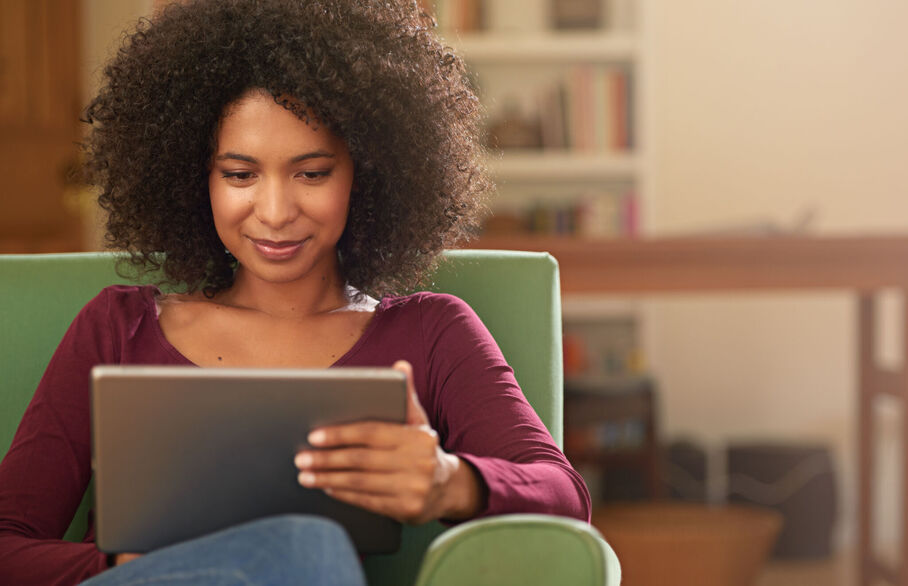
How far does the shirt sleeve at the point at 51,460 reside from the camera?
109cm

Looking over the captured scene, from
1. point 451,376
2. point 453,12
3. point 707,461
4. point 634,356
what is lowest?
point 707,461

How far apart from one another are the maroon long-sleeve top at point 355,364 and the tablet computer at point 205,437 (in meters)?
0.12

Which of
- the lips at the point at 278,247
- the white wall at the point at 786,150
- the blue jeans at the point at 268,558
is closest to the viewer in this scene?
the blue jeans at the point at 268,558

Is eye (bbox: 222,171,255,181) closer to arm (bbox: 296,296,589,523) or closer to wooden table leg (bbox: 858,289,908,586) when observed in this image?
arm (bbox: 296,296,589,523)

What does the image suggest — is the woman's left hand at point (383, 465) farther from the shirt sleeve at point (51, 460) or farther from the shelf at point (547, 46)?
the shelf at point (547, 46)

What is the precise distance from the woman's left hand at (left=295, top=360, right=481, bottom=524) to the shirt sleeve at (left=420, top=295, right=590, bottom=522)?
0.09 metres

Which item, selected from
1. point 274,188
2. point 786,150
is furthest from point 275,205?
point 786,150

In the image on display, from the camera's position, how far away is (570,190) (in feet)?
12.2

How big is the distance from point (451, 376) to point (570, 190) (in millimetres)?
2555

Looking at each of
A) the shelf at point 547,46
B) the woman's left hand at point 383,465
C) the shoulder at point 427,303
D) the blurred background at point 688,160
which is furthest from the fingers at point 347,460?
the shelf at point 547,46

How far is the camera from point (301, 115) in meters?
1.18

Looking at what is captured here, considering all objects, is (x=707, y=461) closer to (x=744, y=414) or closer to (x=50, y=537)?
(x=744, y=414)

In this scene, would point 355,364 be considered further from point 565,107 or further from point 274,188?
point 565,107

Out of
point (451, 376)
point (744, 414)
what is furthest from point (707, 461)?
point (451, 376)
